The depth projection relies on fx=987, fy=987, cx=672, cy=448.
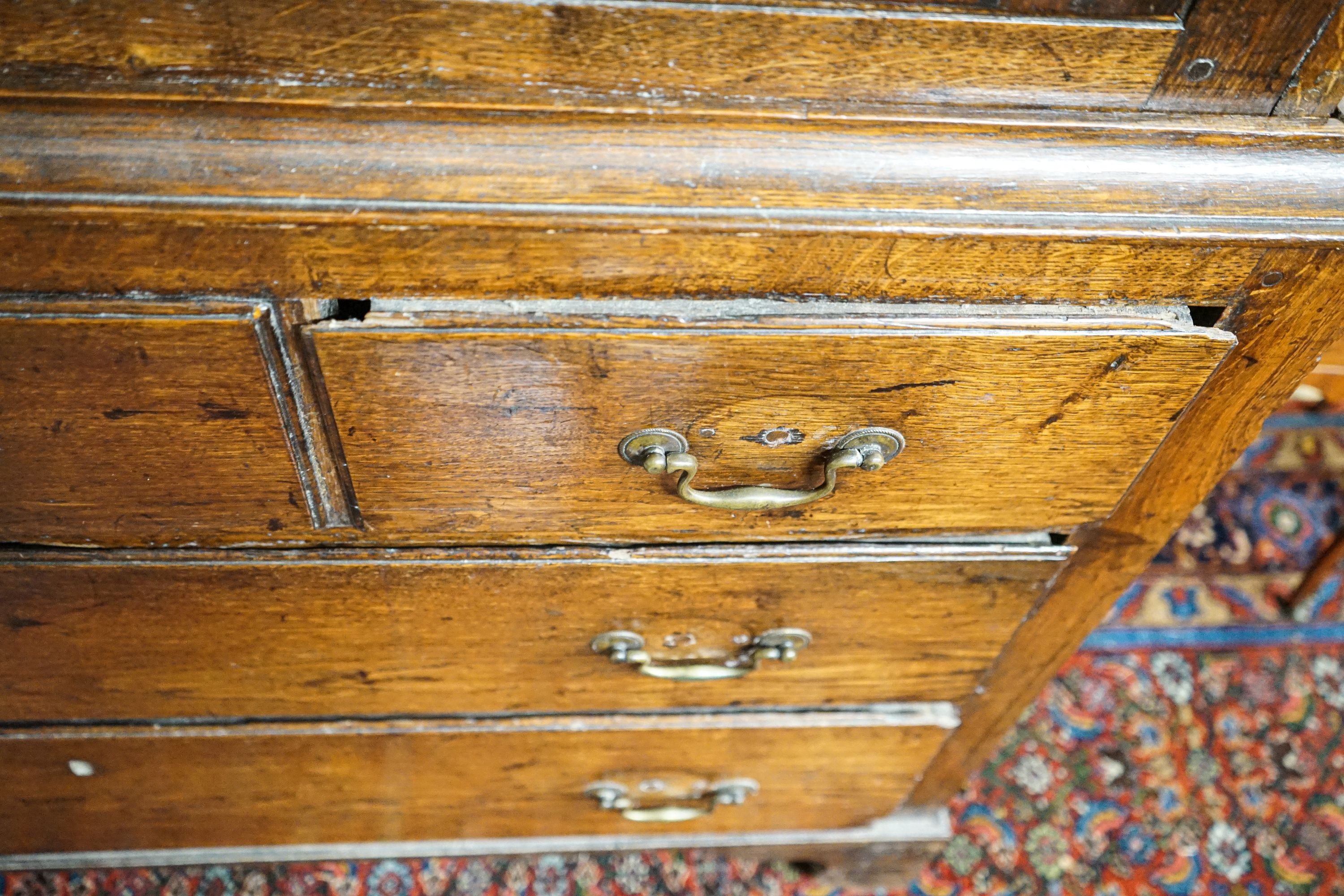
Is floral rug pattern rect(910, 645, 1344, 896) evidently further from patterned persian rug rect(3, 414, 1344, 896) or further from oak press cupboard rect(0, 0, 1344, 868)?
oak press cupboard rect(0, 0, 1344, 868)

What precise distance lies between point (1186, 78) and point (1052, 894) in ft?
2.75

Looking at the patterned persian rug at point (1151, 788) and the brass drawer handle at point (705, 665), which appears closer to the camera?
the brass drawer handle at point (705, 665)

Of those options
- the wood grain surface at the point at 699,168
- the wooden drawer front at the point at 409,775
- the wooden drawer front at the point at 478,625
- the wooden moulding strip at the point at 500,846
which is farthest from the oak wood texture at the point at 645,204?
the wooden moulding strip at the point at 500,846

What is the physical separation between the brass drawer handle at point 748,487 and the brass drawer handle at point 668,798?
358 mm

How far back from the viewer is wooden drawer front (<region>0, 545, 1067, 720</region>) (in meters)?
0.54

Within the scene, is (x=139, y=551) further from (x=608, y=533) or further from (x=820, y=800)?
(x=820, y=800)

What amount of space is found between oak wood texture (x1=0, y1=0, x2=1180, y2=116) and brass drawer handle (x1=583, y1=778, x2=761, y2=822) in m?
0.54

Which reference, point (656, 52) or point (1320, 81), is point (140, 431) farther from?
point (1320, 81)

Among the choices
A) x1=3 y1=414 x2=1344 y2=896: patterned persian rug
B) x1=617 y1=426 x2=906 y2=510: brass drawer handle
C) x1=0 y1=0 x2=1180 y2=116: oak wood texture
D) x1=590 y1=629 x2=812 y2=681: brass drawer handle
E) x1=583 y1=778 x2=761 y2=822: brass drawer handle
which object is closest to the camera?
x1=0 y1=0 x2=1180 y2=116: oak wood texture

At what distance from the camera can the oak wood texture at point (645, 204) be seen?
375 millimetres

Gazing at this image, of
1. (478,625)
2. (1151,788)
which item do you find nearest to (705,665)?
(478,625)

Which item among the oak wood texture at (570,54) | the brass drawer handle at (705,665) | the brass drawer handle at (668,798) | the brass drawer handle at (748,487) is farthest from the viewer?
the brass drawer handle at (668,798)

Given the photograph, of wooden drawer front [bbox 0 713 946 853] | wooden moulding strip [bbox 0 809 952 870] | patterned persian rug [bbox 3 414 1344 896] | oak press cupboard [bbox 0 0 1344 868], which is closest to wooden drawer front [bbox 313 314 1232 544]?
oak press cupboard [bbox 0 0 1344 868]

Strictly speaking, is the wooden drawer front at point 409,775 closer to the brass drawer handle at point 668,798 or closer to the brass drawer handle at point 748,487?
the brass drawer handle at point 668,798
